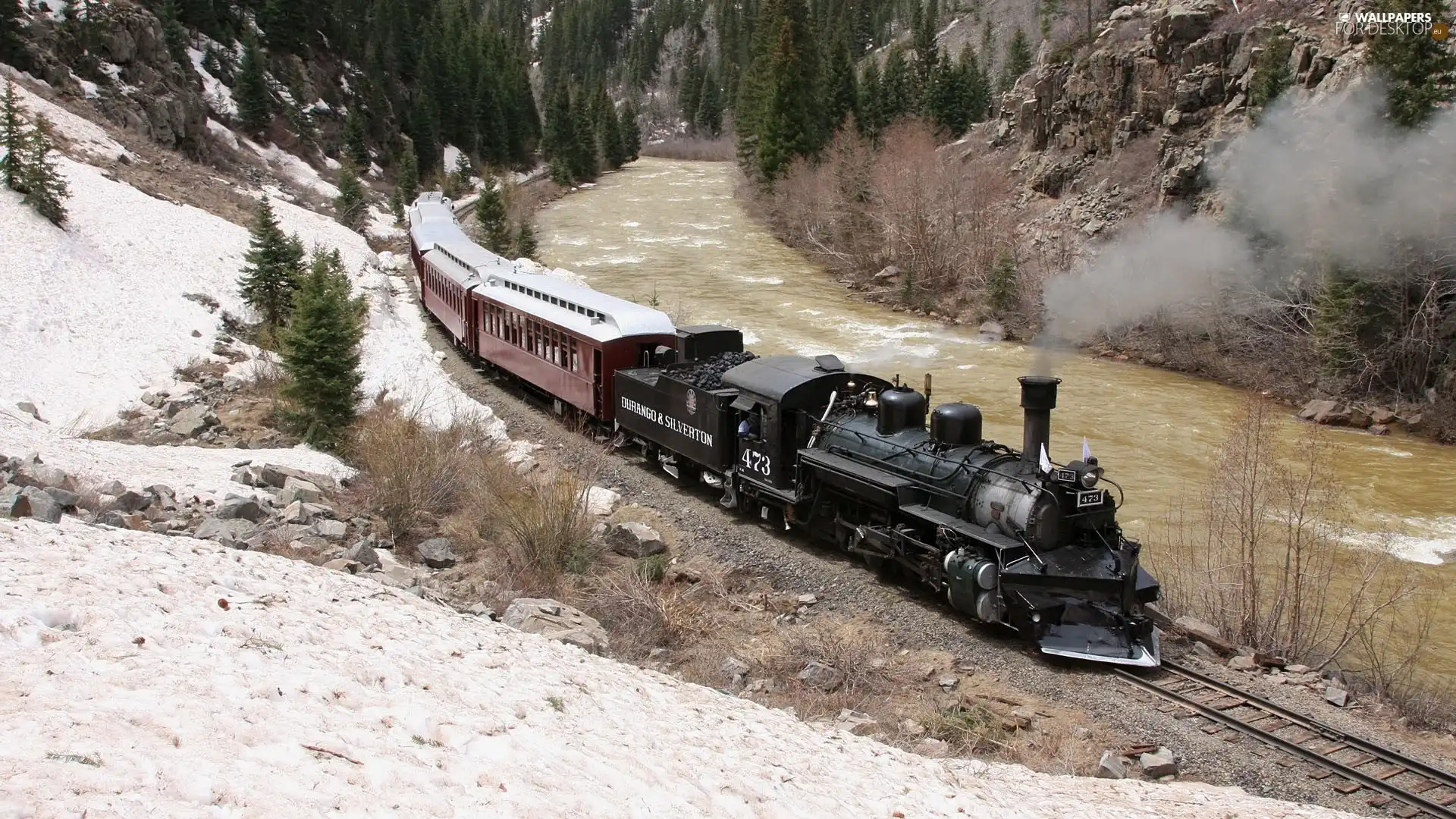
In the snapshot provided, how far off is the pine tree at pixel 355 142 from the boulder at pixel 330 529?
52.7m

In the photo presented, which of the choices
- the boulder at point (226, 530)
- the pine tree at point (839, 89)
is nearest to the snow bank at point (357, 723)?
the boulder at point (226, 530)

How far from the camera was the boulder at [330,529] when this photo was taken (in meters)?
11.8

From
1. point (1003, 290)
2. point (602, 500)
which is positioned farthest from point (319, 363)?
point (1003, 290)

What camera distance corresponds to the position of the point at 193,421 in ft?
59.8

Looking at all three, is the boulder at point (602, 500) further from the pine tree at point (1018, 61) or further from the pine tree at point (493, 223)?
the pine tree at point (1018, 61)

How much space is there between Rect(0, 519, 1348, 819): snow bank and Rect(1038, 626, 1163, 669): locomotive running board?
7.57 ft

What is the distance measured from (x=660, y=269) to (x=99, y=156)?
69.7ft

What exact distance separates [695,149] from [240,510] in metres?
105

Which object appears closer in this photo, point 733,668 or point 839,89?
point 733,668

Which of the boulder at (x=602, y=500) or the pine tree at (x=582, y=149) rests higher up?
the pine tree at (x=582, y=149)

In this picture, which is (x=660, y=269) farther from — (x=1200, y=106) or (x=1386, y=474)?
(x=1386, y=474)

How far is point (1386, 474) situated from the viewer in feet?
67.1

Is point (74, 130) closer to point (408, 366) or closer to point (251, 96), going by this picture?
point (251, 96)

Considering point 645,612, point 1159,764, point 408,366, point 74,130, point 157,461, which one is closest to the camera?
point 1159,764
